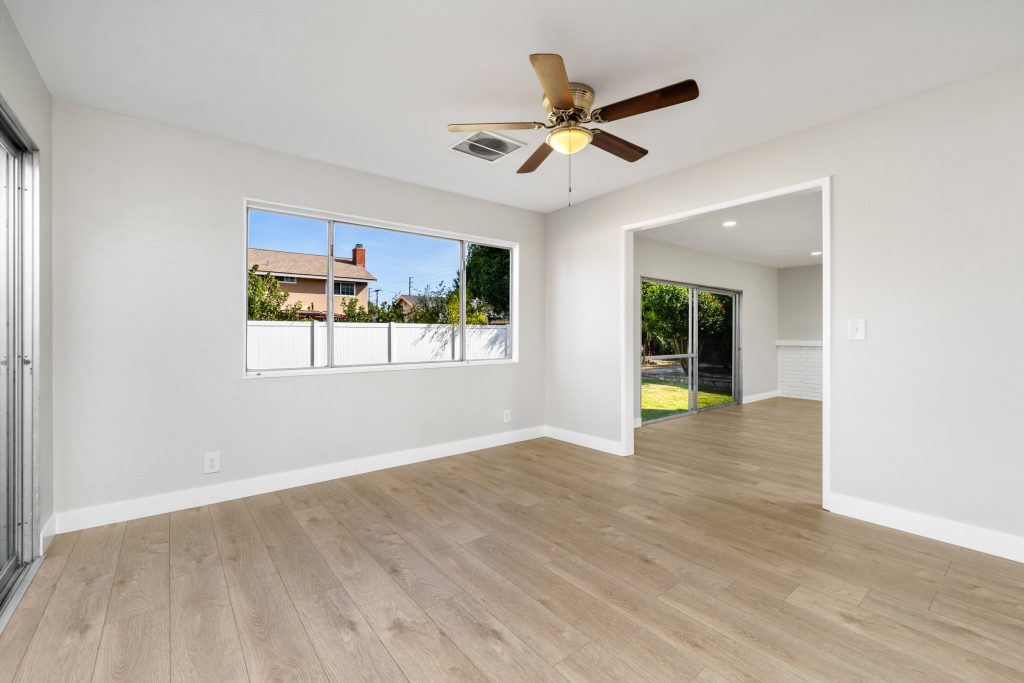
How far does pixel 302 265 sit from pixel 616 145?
2.54 m

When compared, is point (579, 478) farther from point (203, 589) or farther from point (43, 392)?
point (43, 392)

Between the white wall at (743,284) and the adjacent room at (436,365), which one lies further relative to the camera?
the white wall at (743,284)

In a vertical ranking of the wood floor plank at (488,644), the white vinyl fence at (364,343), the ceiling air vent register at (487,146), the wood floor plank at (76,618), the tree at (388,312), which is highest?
the ceiling air vent register at (487,146)

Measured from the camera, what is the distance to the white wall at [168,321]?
8.72 feet

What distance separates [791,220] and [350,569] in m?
5.48

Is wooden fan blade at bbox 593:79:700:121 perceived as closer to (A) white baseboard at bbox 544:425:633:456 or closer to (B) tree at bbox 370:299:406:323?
(B) tree at bbox 370:299:406:323

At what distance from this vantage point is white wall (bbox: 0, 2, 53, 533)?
205 centimetres

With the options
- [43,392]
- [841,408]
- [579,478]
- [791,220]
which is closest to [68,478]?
[43,392]

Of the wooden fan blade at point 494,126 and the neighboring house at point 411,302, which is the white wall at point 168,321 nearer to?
the neighboring house at point 411,302

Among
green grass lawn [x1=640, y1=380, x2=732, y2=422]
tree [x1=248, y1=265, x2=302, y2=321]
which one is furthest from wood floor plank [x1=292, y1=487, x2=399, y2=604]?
green grass lawn [x1=640, y1=380, x2=732, y2=422]

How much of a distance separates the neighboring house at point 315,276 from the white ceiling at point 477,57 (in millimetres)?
863

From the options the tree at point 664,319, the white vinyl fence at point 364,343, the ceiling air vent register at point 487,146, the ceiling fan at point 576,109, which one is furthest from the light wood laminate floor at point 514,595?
the tree at point 664,319

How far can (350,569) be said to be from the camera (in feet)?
7.33

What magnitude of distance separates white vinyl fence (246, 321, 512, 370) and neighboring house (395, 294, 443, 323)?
127 millimetres
